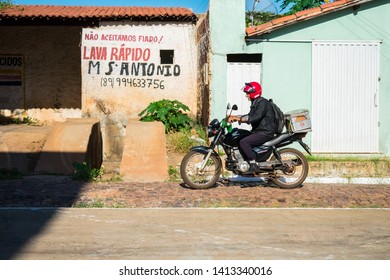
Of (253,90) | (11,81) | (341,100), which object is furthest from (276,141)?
(11,81)

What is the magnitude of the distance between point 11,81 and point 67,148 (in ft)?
25.7

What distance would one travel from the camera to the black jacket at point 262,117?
9.07m

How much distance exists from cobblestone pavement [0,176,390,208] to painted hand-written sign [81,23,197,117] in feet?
17.3

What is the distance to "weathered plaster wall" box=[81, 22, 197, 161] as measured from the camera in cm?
1448

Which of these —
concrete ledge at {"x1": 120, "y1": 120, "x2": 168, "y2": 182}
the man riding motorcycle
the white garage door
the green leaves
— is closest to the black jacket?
the man riding motorcycle

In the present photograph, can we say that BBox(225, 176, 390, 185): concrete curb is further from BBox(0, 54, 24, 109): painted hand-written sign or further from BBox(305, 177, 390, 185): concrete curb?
BBox(0, 54, 24, 109): painted hand-written sign

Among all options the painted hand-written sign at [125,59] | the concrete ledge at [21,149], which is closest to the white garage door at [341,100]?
the painted hand-written sign at [125,59]

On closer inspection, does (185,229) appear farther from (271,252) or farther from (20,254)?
(20,254)

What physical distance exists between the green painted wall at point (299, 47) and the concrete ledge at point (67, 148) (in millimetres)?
3098

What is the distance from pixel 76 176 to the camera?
9945 mm

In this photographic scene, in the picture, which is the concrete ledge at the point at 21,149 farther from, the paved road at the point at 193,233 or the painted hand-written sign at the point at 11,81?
the painted hand-written sign at the point at 11,81

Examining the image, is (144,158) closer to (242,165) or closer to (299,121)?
(242,165)

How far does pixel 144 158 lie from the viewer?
10383 millimetres
